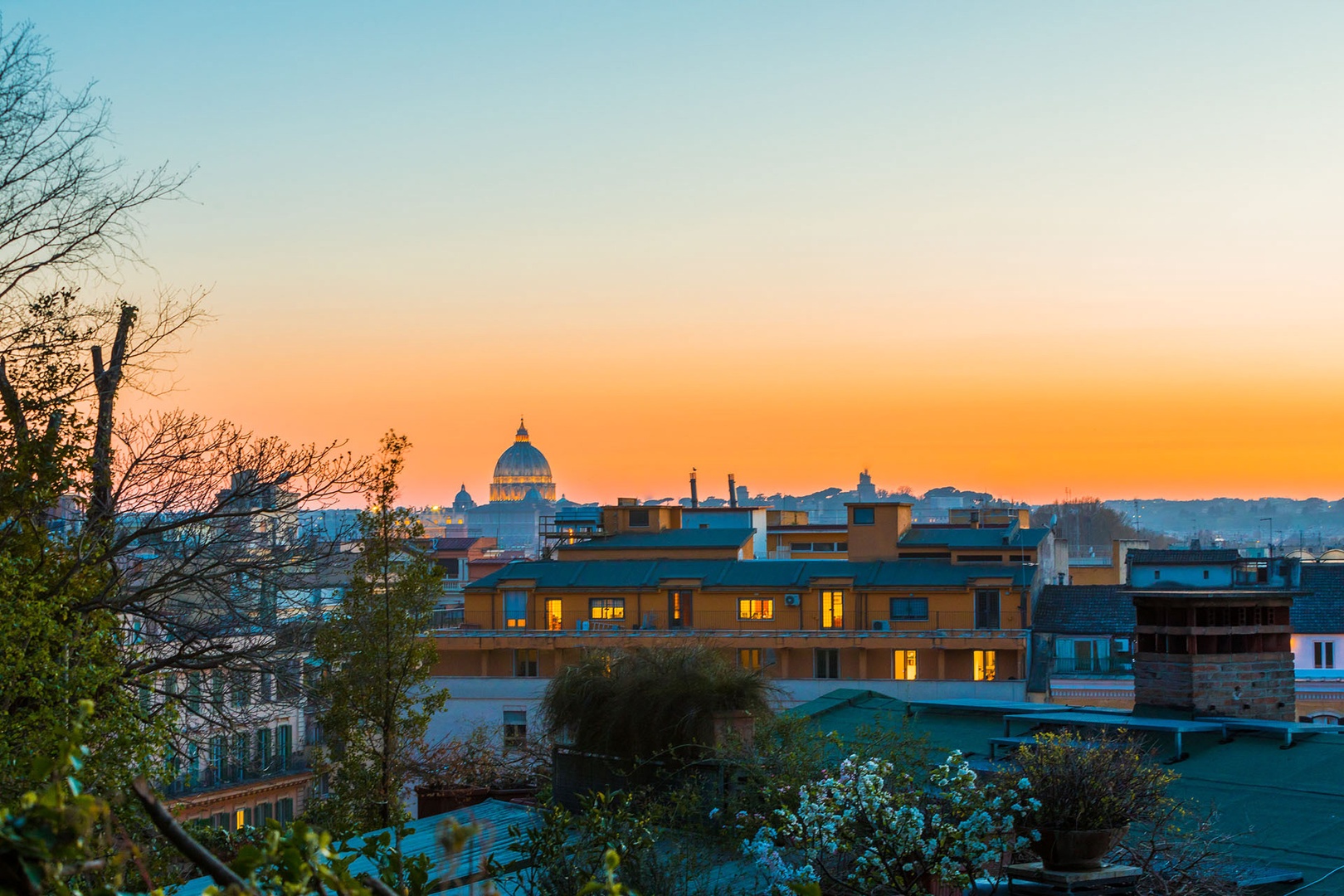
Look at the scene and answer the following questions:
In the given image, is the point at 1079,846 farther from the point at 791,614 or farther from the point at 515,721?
the point at 791,614

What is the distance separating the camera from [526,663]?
49062 mm

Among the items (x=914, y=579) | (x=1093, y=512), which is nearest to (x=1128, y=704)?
(x=914, y=579)

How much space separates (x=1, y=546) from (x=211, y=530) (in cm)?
267

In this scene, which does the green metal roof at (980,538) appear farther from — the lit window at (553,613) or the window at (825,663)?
the lit window at (553,613)

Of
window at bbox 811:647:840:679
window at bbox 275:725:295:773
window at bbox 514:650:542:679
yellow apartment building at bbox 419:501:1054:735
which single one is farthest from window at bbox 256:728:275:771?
window at bbox 811:647:840:679

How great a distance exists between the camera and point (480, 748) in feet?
86.4

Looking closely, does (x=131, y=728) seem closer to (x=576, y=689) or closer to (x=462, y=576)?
(x=576, y=689)

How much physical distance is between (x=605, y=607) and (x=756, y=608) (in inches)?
235

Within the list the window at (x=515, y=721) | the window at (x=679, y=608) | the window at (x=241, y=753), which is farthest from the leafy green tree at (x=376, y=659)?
the window at (x=679, y=608)

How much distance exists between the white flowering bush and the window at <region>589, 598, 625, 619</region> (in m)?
41.5

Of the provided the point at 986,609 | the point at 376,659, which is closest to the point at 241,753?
the point at 376,659

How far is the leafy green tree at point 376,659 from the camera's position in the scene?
810 inches

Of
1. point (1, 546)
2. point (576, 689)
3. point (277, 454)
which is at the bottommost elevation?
point (576, 689)

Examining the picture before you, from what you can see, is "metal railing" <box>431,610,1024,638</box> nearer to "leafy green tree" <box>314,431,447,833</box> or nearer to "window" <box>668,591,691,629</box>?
"window" <box>668,591,691,629</box>
